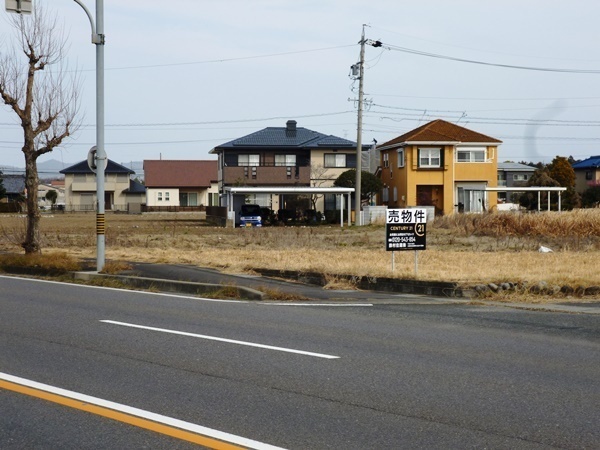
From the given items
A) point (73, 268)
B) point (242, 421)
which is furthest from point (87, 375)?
point (73, 268)

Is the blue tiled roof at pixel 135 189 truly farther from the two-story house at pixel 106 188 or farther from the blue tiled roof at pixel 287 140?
the blue tiled roof at pixel 287 140

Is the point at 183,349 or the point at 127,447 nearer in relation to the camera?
the point at 127,447

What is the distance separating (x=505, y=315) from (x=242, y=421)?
7.03 meters

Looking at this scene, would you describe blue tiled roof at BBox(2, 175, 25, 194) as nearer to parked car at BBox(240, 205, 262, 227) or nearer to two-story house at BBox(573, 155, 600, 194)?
parked car at BBox(240, 205, 262, 227)

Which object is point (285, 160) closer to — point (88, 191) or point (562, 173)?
point (562, 173)

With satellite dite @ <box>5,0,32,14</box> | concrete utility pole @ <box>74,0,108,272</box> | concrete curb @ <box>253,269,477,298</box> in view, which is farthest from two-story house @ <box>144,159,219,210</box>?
concrete curb @ <box>253,269,477,298</box>

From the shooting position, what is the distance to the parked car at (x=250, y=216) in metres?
45.8

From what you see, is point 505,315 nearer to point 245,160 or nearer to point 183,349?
point 183,349

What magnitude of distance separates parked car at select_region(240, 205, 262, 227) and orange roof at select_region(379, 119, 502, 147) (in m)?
12.3

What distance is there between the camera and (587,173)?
8062cm

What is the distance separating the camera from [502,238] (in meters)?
29.5

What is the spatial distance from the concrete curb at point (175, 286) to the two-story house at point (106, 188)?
70089 millimetres

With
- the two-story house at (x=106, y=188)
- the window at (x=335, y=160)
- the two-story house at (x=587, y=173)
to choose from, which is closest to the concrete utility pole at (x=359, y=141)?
the window at (x=335, y=160)

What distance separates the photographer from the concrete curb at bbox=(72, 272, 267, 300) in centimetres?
1408
